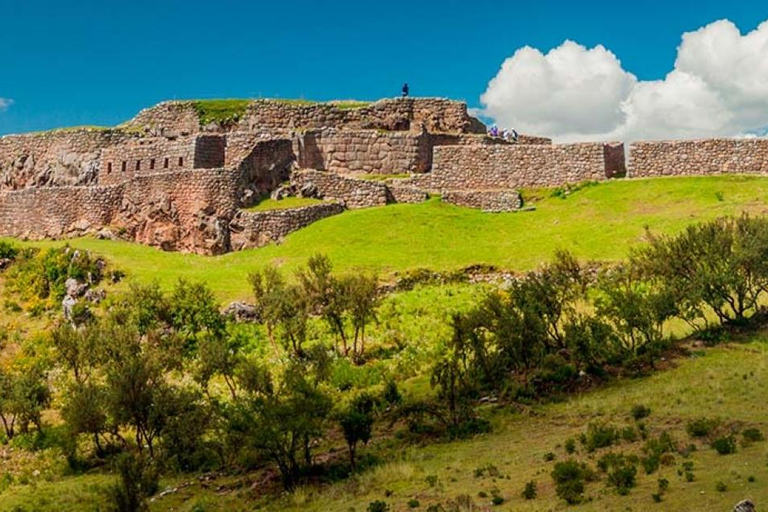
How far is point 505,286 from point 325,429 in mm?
10509

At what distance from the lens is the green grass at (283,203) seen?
129 feet

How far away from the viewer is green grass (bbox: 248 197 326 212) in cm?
3928

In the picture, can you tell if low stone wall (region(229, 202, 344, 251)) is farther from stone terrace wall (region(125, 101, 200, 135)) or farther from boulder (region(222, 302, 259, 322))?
stone terrace wall (region(125, 101, 200, 135))

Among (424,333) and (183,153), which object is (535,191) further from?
(183,153)

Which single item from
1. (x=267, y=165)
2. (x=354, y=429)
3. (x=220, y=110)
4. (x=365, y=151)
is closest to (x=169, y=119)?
(x=220, y=110)

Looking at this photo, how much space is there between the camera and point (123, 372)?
2161 cm

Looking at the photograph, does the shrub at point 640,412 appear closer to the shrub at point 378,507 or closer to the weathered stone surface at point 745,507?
the shrub at point 378,507

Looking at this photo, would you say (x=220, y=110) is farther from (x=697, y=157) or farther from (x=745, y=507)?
(x=745, y=507)

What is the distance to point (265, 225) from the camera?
1491 inches

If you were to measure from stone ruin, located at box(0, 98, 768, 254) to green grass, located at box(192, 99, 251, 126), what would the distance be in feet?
1.07

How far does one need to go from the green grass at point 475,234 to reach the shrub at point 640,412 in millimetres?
12500

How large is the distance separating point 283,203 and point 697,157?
20.4m

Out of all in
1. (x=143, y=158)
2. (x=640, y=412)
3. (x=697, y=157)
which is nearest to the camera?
(x=640, y=412)

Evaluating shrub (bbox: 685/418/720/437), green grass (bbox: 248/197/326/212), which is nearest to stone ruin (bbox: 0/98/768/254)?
green grass (bbox: 248/197/326/212)
